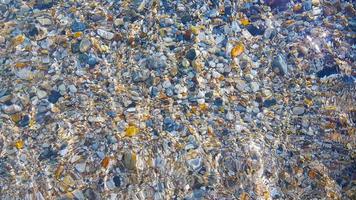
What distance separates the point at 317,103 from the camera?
4.92 meters

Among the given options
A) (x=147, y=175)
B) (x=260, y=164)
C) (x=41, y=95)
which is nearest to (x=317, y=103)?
(x=260, y=164)

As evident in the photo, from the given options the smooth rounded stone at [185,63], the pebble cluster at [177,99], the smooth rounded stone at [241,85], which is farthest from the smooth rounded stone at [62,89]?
the smooth rounded stone at [241,85]

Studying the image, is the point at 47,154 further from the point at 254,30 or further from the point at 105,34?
the point at 254,30

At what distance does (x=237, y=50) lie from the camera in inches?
209

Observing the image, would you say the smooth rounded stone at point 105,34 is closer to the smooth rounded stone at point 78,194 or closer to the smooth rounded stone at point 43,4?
the smooth rounded stone at point 43,4

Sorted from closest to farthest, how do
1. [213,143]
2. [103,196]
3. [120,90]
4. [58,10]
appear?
[103,196]
[213,143]
[120,90]
[58,10]

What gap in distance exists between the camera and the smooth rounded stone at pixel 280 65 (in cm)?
517

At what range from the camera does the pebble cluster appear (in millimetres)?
4449

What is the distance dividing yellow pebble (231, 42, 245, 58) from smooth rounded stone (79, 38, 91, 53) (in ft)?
5.11

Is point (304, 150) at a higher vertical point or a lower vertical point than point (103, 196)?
higher

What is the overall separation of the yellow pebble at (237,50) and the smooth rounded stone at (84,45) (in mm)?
1557

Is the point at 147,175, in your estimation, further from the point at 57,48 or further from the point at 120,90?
the point at 57,48

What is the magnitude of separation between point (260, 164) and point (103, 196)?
1483 millimetres

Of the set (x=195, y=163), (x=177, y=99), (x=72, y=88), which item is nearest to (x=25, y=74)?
(x=72, y=88)
